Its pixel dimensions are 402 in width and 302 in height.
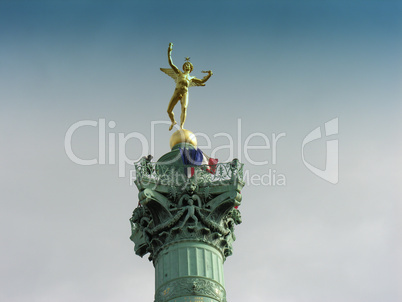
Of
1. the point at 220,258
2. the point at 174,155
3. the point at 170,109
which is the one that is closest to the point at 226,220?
the point at 220,258

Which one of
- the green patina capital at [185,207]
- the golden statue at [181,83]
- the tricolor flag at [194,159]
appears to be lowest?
the green patina capital at [185,207]

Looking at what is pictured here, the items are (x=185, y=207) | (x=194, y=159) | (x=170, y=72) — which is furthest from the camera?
(x=170, y=72)

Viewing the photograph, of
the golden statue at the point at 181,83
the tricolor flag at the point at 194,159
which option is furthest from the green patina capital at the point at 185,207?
the golden statue at the point at 181,83

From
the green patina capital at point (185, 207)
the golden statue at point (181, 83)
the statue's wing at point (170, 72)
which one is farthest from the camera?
the statue's wing at point (170, 72)

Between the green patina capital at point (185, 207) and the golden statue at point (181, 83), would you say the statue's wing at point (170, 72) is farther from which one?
the green patina capital at point (185, 207)

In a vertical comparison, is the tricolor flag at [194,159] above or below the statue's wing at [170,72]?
below

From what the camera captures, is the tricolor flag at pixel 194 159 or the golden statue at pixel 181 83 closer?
the tricolor flag at pixel 194 159

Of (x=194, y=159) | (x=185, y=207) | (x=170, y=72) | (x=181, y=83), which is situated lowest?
(x=185, y=207)

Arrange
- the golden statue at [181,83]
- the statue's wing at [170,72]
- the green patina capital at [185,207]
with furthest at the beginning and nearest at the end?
the statue's wing at [170,72] → the golden statue at [181,83] → the green patina capital at [185,207]

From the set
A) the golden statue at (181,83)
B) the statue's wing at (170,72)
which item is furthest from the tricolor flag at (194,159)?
the statue's wing at (170,72)

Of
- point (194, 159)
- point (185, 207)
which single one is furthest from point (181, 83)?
point (185, 207)

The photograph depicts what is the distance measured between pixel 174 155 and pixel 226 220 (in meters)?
4.26

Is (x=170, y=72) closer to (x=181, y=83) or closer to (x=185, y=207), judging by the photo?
(x=181, y=83)

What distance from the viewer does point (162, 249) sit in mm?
29250
